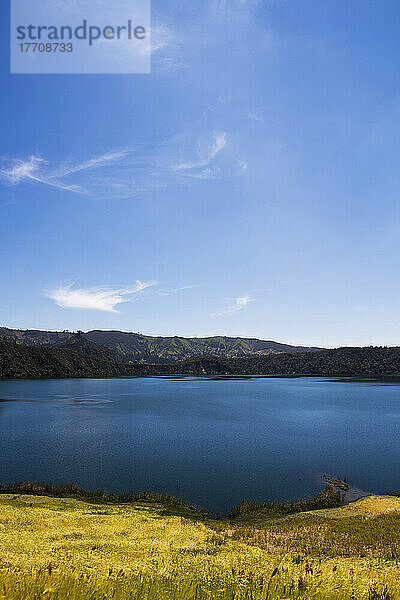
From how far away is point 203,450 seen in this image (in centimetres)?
5512

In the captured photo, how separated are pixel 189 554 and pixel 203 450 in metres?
40.9

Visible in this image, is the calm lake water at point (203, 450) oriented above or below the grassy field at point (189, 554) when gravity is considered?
below

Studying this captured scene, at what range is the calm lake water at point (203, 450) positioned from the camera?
132 ft

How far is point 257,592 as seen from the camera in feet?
23.6

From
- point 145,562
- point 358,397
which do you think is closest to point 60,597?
point 145,562

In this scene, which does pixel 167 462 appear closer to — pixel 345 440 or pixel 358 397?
pixel 345 440

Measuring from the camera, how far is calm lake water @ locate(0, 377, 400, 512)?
1588 inches

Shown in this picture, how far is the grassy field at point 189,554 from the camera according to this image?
725 cm

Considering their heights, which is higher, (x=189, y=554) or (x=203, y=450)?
(x=189, y=554)

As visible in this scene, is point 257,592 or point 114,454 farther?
point 114,454

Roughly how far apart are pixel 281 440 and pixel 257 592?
62.3 metres

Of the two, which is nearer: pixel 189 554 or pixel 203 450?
pixel 189 554

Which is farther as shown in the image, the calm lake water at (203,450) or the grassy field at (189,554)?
the calm lake water at (203,450)

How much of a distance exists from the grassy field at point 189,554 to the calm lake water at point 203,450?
968 cm
